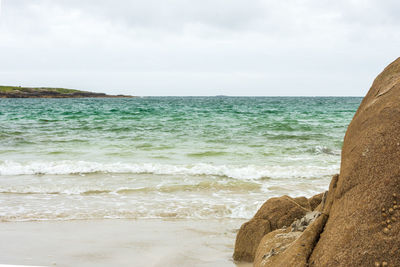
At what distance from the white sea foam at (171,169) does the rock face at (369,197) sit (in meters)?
6.26

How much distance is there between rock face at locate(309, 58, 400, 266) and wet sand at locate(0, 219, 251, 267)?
2.04 meters

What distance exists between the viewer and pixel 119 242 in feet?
15.6

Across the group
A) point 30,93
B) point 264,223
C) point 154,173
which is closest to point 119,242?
point 264,223

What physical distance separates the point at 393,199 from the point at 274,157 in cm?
910

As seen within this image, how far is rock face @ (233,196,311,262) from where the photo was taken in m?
4.18

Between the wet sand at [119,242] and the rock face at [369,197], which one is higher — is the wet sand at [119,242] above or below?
below

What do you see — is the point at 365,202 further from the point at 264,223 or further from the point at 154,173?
the point at 154,173

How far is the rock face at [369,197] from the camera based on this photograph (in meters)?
2.19

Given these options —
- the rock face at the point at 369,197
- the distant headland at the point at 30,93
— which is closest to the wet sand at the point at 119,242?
the rock face at the point at 369,197

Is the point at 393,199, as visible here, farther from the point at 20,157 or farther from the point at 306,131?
the point at 306,131

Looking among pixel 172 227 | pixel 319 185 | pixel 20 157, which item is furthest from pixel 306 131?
pixel 172 227

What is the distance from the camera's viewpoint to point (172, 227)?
5.41 metres

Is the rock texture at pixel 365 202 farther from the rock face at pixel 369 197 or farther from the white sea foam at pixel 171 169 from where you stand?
the white sea foam at pixel 171 169

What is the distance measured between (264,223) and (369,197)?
2046mm
